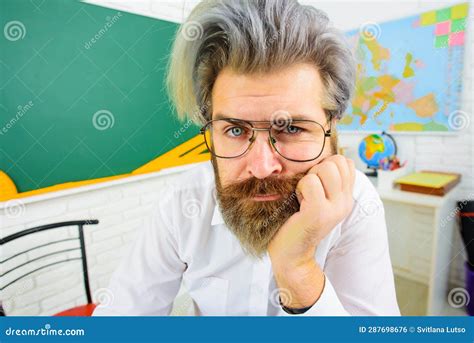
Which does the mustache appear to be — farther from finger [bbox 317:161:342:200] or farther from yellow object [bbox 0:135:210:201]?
yellow object [bbox 0:135:210:201]

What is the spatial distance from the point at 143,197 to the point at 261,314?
0.49 metres

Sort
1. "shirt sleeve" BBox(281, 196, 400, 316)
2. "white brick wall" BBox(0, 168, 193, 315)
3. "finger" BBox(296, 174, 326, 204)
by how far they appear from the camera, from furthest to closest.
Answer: "white brick wall" BBox(0, 168, 193, 315)
"shirt sleeve" BBox(281, 196, 400, 316)
"finger" BBox(296, 174, 326, 204)

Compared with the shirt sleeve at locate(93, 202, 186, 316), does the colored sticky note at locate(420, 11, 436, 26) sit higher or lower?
higher

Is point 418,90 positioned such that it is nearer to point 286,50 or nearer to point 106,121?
point 286,50

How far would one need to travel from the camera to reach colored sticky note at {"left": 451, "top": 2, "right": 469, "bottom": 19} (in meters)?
0.66

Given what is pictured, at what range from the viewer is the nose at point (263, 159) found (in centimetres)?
56

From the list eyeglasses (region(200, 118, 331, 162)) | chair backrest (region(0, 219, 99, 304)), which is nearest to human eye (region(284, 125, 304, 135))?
eyeglasses (region(200, 118, 331, 162))

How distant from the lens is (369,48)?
A: 2.41 feet

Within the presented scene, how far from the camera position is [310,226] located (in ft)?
1.70

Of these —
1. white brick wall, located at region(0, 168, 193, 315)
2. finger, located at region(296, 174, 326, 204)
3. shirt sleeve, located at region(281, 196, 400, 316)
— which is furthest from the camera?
white brick wall, located at region(0, 168, 193, 315)

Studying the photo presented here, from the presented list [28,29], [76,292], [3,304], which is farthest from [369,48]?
[3,304]

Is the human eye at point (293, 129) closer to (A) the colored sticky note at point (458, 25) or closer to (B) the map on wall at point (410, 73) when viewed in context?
(B) the map on wall at point (410, 73)

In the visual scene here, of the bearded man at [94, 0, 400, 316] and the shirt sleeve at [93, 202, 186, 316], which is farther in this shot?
the shirt sleeve at [93, 202, 186, 316]

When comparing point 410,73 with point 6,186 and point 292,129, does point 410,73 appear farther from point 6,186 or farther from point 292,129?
point 6,186
